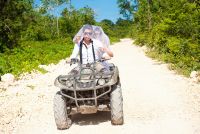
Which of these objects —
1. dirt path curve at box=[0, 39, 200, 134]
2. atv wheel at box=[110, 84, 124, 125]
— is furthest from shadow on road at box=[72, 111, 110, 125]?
atv wheel at box=[110, 84, 124, 125]

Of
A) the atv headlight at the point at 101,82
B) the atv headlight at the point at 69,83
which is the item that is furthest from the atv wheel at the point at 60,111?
the atv headlight at the point at 101,82

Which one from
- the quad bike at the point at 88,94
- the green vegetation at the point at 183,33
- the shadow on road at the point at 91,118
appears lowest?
the shadow on road at the point at 91,118

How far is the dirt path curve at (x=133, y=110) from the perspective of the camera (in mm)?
7840

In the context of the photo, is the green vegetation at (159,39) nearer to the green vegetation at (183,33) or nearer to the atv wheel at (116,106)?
the green vegetation at (183,33)

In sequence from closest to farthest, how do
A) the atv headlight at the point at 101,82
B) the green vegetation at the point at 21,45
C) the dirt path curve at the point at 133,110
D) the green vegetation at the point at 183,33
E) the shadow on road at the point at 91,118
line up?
the atv headlight at the point at 101,82, the dirt path curve at the point at 133,110, the shadow on road at the point at 91,118, the green vegetation at the point at 183,33, the green vegetation at the point at 21,45

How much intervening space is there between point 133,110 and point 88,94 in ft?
5.53

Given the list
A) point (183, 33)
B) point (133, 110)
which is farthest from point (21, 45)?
point (133, 110)

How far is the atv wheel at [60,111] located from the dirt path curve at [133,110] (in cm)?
16

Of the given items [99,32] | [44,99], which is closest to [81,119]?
[99,32]

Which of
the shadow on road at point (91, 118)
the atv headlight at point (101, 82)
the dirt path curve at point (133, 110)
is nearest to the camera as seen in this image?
the atv headlight at point (101, 82)

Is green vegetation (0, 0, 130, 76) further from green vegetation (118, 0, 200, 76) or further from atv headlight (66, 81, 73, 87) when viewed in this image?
atv headlight (66, 81, 73, 87)

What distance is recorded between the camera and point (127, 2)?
79125 mm

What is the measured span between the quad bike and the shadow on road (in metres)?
0.45

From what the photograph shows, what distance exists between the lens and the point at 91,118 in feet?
28.8
